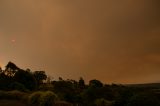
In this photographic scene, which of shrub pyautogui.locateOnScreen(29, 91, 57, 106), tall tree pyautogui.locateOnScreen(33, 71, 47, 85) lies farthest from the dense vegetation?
tall tree pyautogui.locateOnScreen(33, 71, 47, 85)

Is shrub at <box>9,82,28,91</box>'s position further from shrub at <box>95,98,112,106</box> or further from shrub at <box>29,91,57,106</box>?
shrub at <box>29,91,57,106</box>

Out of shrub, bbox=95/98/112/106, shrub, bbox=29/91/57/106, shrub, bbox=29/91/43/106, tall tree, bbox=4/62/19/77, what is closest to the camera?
shrub, bbox=29/91/57/106

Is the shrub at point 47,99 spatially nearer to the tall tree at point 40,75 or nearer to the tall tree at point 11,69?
the tall tree at point 11,69

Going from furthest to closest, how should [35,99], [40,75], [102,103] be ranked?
[40,75] → [102,103] → [35,99]

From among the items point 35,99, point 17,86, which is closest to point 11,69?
point 17,86

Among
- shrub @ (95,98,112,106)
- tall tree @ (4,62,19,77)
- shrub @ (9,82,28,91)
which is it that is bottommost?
shrub @ (95,98,112,106)

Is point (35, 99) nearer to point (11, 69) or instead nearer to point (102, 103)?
point (102, 103)

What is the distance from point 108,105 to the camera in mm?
50156

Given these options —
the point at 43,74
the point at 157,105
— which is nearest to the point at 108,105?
the point at 157,105

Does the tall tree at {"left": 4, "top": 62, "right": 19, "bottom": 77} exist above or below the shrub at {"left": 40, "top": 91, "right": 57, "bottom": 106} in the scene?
above

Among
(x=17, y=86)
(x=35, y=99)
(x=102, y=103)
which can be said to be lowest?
(x=102, y=103)

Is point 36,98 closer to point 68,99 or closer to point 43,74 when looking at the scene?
point 68,99

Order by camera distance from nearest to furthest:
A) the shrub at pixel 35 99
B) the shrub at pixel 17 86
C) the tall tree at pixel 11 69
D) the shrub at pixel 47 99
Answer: the shrub at pixel 47 99 < the shrub at pixel 35 99 < the shrub at pixel 17 86 < the tall tree at pixel 11 69

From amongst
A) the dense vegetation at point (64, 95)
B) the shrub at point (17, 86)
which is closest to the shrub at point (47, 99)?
the dense vegetation at point (64, 95)
